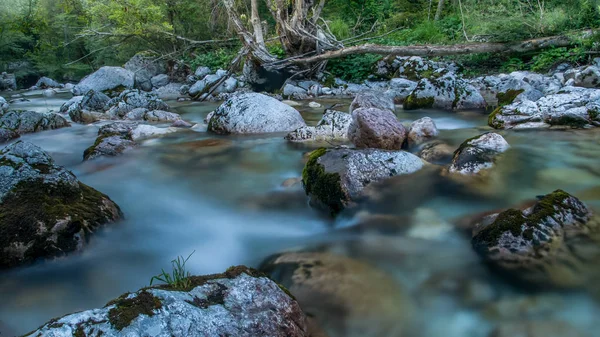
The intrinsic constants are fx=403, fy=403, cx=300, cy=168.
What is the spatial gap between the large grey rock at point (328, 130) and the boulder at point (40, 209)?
3.59 metres

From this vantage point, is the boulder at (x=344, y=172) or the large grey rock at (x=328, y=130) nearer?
the boulder at (x=344, y=172)

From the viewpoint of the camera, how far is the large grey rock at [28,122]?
8406mm

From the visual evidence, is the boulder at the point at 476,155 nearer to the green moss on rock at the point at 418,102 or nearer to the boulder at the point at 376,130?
the boulder at the point at 376,130

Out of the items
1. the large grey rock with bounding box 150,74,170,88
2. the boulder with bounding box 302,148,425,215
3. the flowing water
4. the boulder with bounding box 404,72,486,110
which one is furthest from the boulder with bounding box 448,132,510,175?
the large grey rock with bounding box 150,74,170,88

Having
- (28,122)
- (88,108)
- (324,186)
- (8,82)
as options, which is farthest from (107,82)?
(324,186)

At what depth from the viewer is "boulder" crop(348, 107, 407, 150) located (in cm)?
555

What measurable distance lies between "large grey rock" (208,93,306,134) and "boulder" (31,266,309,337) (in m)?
5.52

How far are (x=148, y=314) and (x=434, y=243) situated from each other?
2.42 metres

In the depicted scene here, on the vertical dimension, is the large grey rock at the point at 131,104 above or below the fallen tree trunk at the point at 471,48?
below

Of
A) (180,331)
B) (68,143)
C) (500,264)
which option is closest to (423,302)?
(500,264)

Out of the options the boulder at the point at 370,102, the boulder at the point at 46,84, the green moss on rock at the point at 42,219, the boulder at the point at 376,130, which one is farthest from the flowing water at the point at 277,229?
the boulder at the point at 46,84

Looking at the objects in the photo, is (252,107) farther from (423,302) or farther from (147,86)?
(147,86)

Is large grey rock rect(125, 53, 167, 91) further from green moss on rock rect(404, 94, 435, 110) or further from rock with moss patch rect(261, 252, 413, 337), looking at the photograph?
rock with moss patch rect(261, 252, 413, 337)

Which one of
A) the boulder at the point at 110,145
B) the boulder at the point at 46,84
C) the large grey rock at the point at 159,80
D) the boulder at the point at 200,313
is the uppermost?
the boulder at the point at 200,313
